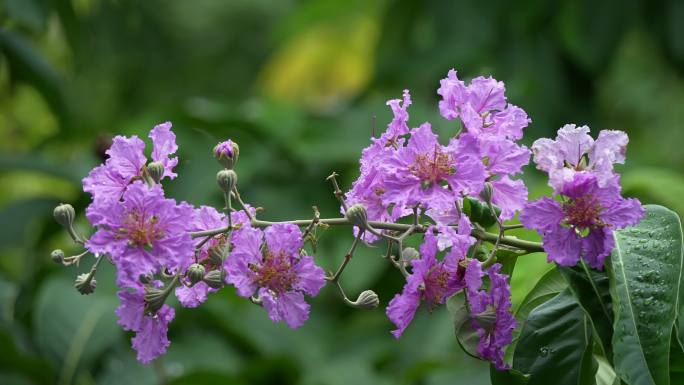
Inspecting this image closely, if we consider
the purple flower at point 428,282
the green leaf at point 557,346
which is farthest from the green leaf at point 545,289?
the purple flower at point 428,282

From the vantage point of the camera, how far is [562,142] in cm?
110

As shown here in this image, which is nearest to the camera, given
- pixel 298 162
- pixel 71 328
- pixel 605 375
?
pixel 605 375

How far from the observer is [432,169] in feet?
3.59

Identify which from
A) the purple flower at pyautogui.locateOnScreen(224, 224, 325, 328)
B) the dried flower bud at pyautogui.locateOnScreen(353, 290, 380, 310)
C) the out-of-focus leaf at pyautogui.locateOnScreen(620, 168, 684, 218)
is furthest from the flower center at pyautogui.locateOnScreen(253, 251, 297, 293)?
the out-of-focus leaf at pyautogui.locateOnScreen(620, 168, 684, 218)

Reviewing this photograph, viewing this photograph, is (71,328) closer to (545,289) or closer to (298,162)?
(298,162)

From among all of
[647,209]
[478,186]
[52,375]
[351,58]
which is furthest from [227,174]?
[351,58]

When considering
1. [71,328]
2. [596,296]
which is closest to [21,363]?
[71,328]

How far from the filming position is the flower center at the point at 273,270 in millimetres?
1093

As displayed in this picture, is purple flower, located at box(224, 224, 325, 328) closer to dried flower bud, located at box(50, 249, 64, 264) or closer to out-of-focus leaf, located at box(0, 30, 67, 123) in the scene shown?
dried flower bud, located at box(50, 249, 64, 264)

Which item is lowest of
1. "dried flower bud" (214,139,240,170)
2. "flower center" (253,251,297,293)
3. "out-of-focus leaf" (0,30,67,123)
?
"flower center" (253,251,297,293)

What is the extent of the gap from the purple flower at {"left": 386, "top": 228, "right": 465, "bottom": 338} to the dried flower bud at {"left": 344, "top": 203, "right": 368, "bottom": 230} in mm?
80

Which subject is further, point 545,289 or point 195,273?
point 545,289

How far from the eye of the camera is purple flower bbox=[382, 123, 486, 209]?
108cm

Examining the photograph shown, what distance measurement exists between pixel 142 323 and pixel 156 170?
20cm
